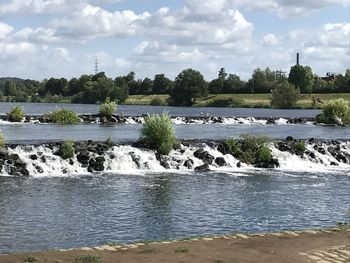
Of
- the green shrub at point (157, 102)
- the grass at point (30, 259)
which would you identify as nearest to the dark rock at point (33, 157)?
the grass at point (30, 259)

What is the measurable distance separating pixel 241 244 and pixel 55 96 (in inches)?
6710

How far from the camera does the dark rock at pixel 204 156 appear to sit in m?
35.9

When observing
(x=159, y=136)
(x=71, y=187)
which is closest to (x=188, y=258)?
(x=71, y=187)

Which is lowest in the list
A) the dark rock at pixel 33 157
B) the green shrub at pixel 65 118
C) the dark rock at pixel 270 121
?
the dark rock at pixel 33 157

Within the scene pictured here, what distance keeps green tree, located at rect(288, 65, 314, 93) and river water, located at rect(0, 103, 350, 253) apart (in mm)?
118662

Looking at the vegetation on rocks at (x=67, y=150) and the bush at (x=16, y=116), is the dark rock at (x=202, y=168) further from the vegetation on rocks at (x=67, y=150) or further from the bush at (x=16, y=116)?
the bush at (x=16, y=116)

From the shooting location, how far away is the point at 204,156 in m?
36.3

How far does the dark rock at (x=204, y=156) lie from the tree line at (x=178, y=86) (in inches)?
3883

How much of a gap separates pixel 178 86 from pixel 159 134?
4284 inches

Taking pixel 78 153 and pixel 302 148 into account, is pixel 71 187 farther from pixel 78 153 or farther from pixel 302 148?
pixel 302 148

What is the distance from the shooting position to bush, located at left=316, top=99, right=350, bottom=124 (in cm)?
7219

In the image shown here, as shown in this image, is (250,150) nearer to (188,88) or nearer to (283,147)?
(283,147)

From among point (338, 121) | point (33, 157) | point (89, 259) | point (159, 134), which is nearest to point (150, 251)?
point (89, 259)

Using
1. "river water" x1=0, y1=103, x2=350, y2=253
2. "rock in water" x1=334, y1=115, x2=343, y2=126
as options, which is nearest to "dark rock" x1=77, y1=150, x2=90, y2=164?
"river water" x1=0, y1=103, x2=350, y2=253
